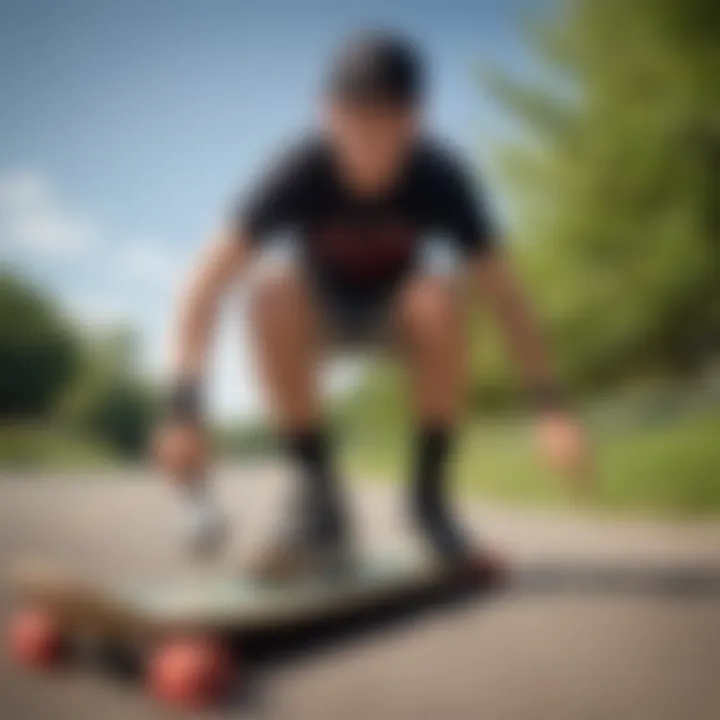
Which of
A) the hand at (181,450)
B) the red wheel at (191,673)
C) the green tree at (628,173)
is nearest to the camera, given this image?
the red wheel at (191,673)

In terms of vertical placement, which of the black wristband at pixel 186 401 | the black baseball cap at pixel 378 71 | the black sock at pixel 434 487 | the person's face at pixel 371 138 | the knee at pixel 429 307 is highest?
the black baseball cap at pixel 378 71

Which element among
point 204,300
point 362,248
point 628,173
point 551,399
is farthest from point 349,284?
point 628,173

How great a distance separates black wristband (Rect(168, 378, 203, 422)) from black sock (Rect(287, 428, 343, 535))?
10 cm

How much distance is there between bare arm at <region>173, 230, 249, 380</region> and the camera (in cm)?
88

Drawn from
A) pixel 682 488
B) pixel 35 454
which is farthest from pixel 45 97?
pixel 682 488

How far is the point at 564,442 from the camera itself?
0.93 m

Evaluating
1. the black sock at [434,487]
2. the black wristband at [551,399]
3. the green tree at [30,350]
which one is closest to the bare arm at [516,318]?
the black wristband at [551,399]

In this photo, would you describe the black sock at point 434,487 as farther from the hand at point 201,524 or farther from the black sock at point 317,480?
the hand at point 201,524

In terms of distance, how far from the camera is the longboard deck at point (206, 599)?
0.79 metres

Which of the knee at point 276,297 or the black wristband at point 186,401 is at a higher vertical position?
the knee at point 276,297

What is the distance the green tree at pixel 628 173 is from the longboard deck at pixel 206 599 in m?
0.33

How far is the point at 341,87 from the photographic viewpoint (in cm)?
89

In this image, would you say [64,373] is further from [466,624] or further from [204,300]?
[466,624]

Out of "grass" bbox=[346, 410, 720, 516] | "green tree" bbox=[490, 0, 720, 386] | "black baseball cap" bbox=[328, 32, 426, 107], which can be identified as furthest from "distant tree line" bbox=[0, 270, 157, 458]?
"green tree" bbox=[490, 0, 720, 386]
